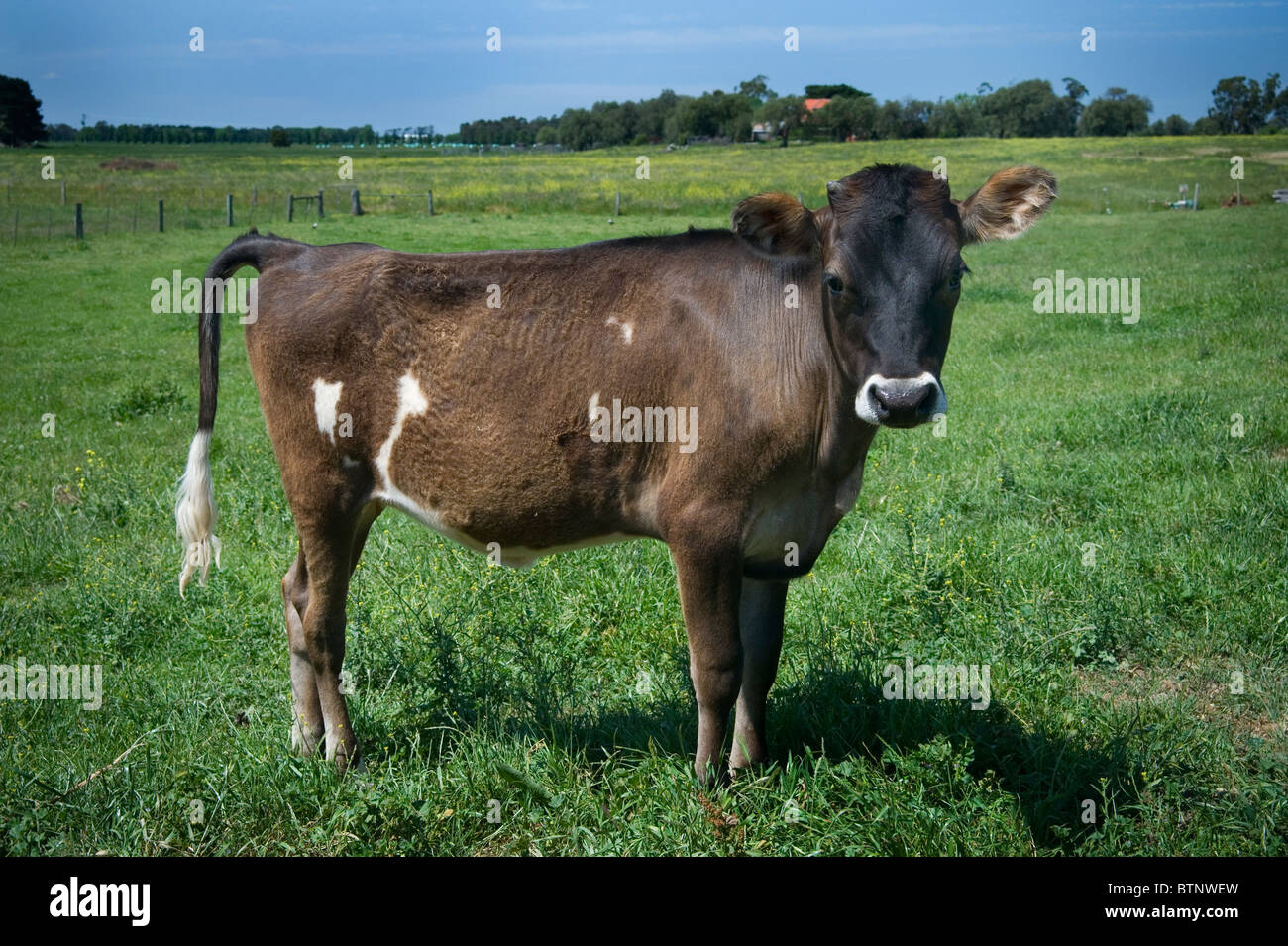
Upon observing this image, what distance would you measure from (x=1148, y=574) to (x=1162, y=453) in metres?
2.58

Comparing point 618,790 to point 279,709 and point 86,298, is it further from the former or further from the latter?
point 86,298

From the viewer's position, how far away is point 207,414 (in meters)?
5.26

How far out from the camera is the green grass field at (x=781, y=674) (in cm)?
435

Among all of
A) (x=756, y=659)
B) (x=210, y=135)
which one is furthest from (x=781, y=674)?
(x=210, y=135)

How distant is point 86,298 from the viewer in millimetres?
21922

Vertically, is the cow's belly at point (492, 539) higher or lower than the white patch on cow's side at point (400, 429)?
lower

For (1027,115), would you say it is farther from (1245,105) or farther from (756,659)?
(756,659)

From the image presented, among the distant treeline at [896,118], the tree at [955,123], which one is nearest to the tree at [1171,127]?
the distant treeline at [896,118]

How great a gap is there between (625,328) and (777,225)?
31.3 inches

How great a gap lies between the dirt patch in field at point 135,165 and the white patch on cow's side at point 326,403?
2770 inches

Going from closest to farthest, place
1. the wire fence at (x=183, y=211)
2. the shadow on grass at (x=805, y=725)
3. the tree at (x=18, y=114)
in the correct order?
the shadow on grass at (x=805, y=725) < the wire fence at (x=183, y=211) < the tree at (x=18, y=114)

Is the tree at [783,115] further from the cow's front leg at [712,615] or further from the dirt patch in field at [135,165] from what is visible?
the cow's front leg at [712,615]

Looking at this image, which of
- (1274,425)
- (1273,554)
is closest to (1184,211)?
(1274,425)

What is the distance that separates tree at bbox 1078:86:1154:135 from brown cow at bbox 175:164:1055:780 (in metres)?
109
